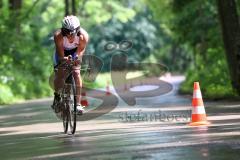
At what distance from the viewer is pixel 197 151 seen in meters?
9.81

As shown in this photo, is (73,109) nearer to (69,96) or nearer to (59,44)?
(69,96)

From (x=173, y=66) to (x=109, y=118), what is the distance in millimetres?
90354

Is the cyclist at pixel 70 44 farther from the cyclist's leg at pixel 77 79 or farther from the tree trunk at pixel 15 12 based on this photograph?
the tree trunk at pixel 15 12

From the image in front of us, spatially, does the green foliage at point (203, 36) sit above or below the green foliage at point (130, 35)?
below

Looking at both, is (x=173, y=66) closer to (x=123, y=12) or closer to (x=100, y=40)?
(x=100, y=40)

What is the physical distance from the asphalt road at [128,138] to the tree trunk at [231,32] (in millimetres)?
6610

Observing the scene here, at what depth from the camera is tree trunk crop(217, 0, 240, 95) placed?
2453 cm

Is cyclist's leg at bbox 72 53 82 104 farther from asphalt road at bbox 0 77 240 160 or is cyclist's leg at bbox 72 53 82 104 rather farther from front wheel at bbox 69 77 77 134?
asphalt road at bbox 0 77 240 160

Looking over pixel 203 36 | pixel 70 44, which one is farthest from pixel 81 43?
pixel 203 36

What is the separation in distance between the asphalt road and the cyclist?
107 centimetres

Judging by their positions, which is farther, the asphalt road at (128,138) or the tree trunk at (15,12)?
the tree trunk at (15,12)

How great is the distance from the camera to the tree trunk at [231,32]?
80.5ft

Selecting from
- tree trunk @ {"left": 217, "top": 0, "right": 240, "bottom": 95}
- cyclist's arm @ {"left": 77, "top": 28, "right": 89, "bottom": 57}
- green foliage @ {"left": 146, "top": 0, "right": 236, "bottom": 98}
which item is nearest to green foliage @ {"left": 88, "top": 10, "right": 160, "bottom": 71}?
green foliage @ {"left": 146, "top": 0, "right": 236, "bottom": 98}

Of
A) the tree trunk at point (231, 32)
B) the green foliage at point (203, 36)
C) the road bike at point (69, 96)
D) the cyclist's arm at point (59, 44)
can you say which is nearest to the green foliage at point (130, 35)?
the green foliage at point (203, 36)
